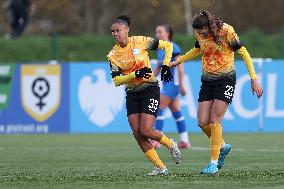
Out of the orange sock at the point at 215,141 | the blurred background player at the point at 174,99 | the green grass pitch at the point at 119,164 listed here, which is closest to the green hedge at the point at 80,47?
the green grass pitch at the point at 119,164

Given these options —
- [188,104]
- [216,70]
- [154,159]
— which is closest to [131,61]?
A: [216,70]

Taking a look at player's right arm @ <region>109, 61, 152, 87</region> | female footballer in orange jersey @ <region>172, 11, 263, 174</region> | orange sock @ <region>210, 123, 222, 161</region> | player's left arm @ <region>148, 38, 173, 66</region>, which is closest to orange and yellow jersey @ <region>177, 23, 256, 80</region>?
female footballer in orange jersey @ <region>172, 11, 263, 174</region>

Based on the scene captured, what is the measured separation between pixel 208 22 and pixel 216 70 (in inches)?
25.0

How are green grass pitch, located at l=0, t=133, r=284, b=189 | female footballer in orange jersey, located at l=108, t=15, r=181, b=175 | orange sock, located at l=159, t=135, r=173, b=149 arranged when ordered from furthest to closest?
orange sock, located at l=159, t=135, r=173, b=149
female footballer in orange jersey, located at l=108, t=15, r=181, b=175
green grass pitch, located at l=0, t=133, r=284, b=189

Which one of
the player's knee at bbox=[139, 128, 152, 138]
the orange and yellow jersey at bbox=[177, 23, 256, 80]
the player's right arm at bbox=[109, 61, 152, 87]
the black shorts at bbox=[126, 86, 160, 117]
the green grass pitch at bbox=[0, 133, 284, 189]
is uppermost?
the orange and yellow jersey at bbox=[177, 23, 256, 80]

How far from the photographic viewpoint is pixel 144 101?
44.8 feet

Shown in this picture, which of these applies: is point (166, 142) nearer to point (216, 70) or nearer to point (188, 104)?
point (216, 70)

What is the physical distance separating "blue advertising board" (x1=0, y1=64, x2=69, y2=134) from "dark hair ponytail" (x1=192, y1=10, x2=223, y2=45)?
12834 mm

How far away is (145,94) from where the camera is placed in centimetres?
1366

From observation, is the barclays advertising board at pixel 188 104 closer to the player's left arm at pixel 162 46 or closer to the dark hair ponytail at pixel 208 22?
the player's left arm at pixel 162 46

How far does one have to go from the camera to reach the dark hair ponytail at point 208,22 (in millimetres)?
13422

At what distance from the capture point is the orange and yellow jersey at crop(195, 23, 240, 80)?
13.5 meters

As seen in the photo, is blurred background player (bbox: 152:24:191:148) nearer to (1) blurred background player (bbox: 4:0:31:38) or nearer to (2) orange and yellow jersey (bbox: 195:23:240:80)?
(2) orange and yellow jersey (bbox: 195:23:240:80)

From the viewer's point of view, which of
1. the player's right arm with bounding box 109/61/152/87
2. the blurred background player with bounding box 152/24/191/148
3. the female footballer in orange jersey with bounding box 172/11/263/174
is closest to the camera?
the player's right arm with bounding box 109/61/152/87
